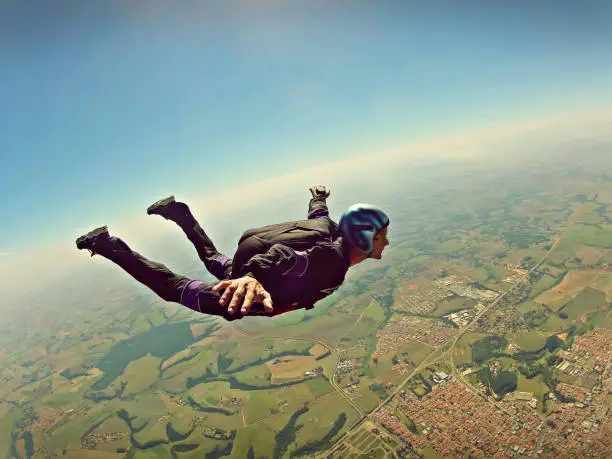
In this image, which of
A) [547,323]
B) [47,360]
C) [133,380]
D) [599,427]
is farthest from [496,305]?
[47,360]

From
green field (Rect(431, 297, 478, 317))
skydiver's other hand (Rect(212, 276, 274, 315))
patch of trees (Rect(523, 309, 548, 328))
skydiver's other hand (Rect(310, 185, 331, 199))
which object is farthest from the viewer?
green field (Rect(431, 297, 478, 317))

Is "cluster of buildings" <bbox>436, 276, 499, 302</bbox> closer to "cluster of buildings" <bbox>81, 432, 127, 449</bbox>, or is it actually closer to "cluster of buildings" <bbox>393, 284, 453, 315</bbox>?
"cluster of buildings" <bbox>393, 284, 453, 315</bbox>

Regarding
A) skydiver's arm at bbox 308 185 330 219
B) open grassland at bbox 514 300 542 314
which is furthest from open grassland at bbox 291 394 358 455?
open grassland at bbox 514 300 542 314

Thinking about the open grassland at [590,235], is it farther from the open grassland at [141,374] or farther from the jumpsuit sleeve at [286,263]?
the open grassland at [141,374]

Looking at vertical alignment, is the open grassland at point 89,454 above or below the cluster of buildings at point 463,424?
below

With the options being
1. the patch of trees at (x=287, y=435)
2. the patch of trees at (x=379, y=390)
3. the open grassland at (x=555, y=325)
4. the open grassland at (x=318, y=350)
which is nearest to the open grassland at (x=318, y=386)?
the patch of trees at (x=287, y=435)

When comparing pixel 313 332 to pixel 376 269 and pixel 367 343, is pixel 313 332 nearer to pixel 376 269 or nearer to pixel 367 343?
pixel 367 343

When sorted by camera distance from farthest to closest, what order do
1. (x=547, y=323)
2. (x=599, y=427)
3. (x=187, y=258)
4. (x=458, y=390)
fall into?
(x=187, y=258)
(x=547, y=323)
(x=458, y=390)
(x=599, y=427)
